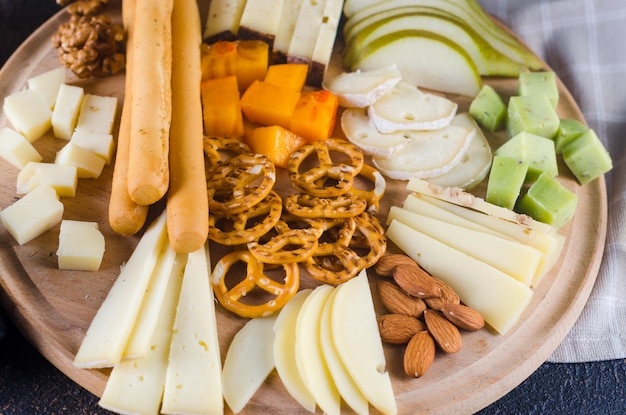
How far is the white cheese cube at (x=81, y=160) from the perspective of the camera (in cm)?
227

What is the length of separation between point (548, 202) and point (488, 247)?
34 centimetres

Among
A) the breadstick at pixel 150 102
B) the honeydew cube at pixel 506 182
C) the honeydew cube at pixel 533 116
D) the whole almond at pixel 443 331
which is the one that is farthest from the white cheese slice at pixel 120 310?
the honeydew cube at pixel 533 116

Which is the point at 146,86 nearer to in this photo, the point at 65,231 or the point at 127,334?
the point at 65,231

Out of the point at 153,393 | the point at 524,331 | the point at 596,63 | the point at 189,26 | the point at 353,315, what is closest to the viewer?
the point at 153,393

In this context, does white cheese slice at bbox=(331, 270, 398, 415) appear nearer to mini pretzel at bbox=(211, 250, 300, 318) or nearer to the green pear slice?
mini pretzel at bbox=(211, 250, 300, 318)

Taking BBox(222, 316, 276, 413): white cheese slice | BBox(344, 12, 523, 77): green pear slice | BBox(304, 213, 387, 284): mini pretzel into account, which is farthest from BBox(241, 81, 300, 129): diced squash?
BBox(222, 316, 276, 413): white cheese slice

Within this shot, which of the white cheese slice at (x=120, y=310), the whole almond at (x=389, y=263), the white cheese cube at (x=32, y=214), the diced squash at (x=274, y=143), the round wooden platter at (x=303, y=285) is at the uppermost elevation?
the diced squash at (x=274, y=143)

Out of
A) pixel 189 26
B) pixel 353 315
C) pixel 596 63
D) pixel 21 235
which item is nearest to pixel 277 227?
pixel 353 315

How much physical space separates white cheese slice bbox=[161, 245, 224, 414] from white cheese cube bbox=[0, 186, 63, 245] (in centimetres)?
51

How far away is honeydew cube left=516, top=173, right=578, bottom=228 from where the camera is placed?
2297 mm

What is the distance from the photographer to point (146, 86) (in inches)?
88.3

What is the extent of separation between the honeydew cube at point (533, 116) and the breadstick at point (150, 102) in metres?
1.34

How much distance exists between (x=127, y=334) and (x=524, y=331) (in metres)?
1.20

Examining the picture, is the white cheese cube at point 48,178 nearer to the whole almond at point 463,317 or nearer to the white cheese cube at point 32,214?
the white cheese cube at point 32,214
